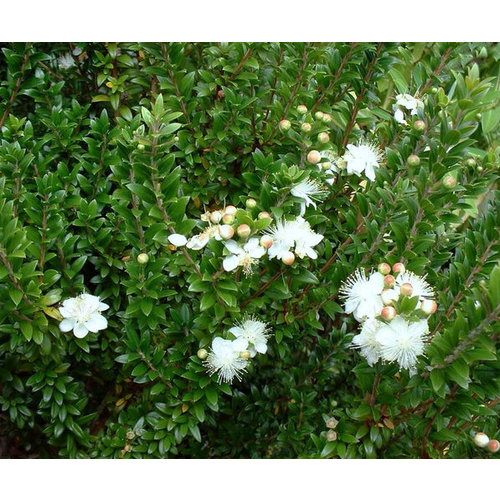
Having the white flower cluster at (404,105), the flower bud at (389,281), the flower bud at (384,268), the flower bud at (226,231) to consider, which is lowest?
the flower bud at (389,281)

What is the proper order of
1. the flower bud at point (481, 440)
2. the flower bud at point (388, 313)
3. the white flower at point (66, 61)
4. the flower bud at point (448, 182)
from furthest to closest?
the white flower at point (66, 61)
the flower bud at point (481, 440)
the flower bud at point (448, 182)
the flower bud at point (388, 313)

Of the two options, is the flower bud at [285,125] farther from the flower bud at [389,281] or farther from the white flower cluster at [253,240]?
the flower bud at [389,281]

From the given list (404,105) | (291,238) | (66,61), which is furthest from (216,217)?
(66,61)

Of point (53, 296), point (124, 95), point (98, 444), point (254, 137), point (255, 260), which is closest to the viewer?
point (255, 260)

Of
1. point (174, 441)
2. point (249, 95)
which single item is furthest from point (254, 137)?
point (174, 441)

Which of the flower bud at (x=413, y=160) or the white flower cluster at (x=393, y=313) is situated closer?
the white flower cluster at (x=393, y=313)

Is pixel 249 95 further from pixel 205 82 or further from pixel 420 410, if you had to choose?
pixel 420 410

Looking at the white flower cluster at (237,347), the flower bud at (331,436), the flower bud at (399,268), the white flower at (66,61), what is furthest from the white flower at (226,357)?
the white flower at (66,61)

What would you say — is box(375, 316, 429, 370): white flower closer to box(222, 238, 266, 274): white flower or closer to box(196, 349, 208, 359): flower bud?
box(222, 238, 266, 274): white flower
